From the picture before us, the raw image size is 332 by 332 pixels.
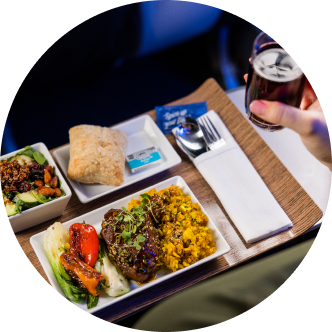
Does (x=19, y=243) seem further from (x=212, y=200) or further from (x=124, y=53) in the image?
(x=124, y=53)

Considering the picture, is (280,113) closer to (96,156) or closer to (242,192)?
(242,192)

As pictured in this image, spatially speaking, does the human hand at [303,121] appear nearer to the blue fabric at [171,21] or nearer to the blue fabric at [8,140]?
the blue fabric at [171,21]

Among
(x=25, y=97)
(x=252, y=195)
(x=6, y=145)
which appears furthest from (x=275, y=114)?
(x=25, y=97)

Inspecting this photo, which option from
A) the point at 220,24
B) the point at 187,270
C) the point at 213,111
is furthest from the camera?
the point at 220,24

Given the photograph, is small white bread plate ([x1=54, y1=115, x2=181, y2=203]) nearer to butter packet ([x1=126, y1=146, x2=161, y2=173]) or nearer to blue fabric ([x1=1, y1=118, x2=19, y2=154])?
butter packet ([x1=126, y1=146, x2=161, y2=173])

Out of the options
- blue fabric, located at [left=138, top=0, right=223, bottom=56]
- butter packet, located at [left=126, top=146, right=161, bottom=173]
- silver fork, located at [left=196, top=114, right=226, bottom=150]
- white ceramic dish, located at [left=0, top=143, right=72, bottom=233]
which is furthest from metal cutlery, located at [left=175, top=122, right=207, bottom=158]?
blue fabric, located at [left=138, top=0, right=223, bottom=56]

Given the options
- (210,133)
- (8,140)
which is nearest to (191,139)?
(210,133)

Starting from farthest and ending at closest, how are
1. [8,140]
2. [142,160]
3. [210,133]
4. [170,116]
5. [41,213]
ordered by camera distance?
[8,140] < [170,116] < [210,133] < [142,160] < [41,213]
